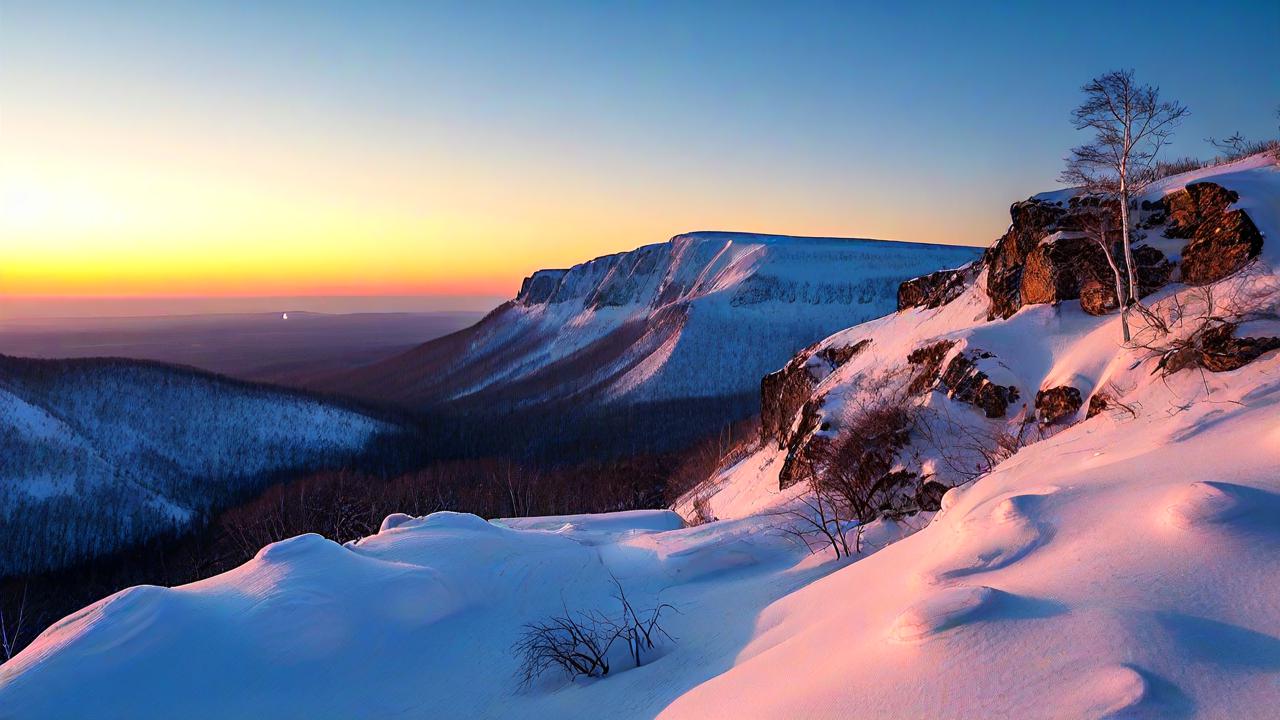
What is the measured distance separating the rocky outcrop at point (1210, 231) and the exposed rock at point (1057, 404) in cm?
415

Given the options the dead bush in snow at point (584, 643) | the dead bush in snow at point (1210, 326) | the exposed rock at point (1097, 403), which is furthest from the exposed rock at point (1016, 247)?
the dead bush in snow at point (584, 643)

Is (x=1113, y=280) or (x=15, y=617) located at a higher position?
(x=1113, y=280)

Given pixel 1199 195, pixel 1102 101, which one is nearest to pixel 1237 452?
pixel 1102 101

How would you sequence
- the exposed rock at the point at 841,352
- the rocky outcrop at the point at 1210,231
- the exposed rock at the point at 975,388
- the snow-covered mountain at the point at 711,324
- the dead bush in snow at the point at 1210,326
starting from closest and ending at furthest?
the dead bush in snow at the point at 1210,326, the rocky outcrop at the point at 1210,231, the exposed rock at the point at 975,388, the exposed rock at the point at 841,352, the snow-covered mountain at the point at 711,324

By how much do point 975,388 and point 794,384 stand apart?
14408 millimetres

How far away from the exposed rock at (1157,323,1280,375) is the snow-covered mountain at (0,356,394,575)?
83182mm

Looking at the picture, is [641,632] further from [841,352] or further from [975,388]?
[841,352]

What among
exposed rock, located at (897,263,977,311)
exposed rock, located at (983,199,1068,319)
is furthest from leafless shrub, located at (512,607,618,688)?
exposed rock, located at (897,263,977,311)

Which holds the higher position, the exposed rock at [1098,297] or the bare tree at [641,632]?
the exposed rock at [1098,297]

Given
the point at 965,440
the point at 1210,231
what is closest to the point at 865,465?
the point at 965,440

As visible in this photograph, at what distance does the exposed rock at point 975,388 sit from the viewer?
18.8 meters

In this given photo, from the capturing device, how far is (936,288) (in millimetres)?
31688

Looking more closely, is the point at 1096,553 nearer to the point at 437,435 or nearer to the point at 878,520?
the point at 878,520

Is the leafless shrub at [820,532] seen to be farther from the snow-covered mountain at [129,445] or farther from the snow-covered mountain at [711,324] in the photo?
the snow-covered mountain at [711,324]
